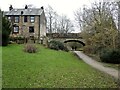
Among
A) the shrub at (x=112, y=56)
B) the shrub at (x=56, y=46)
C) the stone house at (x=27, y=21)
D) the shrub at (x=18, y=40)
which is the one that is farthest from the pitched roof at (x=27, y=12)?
the shrub at (x=112, y=56)

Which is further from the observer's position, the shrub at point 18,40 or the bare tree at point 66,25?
the bare tree at point 66,25

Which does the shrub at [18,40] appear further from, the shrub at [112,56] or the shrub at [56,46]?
the shrub at [112,56]

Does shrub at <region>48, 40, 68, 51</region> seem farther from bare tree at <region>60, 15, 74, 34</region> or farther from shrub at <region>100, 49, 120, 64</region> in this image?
bare tree at <region>60, 15, 74, 34</region>

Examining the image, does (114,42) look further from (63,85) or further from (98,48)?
(63,85)

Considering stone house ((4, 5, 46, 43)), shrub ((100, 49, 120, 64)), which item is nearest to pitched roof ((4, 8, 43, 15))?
stone house ((4, 5, 46, 43))

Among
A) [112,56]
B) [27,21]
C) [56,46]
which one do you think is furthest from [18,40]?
[112,56]

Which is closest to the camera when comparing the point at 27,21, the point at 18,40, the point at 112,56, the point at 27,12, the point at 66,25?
the point at 112,56

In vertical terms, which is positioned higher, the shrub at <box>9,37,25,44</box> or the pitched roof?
the pitched roof

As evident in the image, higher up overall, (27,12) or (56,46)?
(27,12)

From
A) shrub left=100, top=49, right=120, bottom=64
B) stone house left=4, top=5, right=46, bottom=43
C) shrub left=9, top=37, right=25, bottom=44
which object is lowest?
shrub left=100, top=49, right=120, bottom=64

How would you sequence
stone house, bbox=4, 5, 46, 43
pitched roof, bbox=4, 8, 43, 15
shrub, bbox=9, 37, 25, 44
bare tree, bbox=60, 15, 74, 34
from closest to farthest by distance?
shrub, bbox=9, 37, 25, 44 < stone house, bbox=4, 5, 46, 43 < pitched roof, bbox=4, 8, 43, 15 < bare tree, bbox=60, 15, 74, 34

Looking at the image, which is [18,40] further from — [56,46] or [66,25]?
[66,25]

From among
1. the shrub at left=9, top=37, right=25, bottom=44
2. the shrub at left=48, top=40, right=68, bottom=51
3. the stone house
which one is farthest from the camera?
the stone house

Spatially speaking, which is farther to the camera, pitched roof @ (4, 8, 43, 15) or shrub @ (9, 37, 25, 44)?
pitched roof @ (4, 8, 43, 15)
